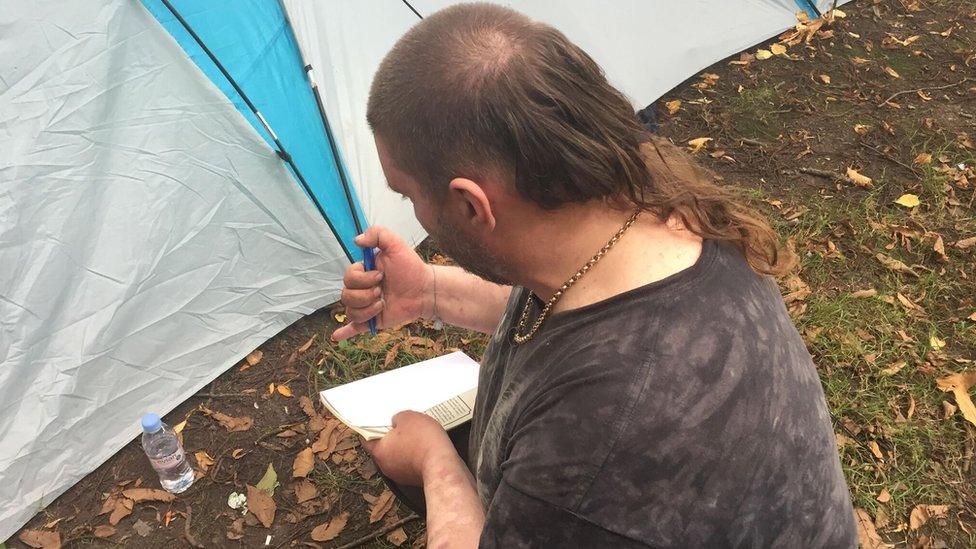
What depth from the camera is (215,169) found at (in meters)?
2.64

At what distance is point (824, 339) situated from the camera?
301cm

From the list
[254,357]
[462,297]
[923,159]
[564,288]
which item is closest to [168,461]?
[254,357]

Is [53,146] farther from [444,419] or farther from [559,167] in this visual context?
[559,167]

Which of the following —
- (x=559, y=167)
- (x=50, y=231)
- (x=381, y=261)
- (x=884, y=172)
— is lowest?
(x=884, y=172)

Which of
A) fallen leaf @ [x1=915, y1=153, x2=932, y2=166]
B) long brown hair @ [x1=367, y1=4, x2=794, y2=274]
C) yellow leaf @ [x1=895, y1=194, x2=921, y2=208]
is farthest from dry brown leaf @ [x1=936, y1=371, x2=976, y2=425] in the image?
long brown hair @ [x1=367, y1=4, x2=794, y2=274]

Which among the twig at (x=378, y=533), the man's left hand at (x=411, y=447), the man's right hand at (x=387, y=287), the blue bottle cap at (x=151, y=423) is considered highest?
the man's right hand at (x=387, y=287)

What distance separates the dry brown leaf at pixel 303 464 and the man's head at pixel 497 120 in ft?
5.46

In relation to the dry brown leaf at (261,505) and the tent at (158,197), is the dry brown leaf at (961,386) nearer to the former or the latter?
the tent at (158,197)

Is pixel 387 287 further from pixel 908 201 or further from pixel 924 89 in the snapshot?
pixel 924 89

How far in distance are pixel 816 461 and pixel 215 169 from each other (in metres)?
2.23

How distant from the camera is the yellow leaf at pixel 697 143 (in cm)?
410

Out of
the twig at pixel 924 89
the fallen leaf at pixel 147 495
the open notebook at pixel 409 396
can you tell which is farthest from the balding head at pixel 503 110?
the twig at pixel 924 89

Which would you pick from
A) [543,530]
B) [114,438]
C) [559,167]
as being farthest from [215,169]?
[543,530]

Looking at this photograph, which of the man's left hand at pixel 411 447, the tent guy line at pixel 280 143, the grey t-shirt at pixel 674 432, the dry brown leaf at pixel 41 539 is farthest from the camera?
the tent guy line at pixel 280 143
